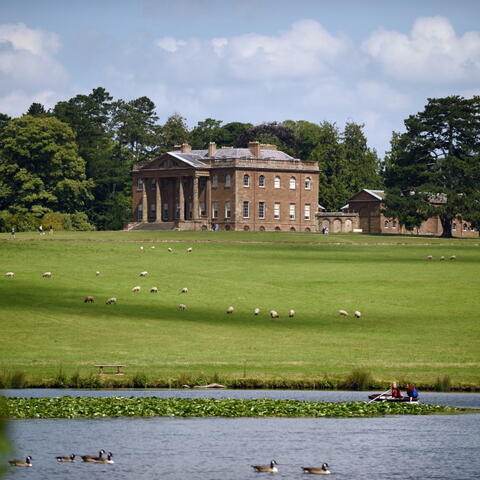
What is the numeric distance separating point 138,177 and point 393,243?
6278 cm

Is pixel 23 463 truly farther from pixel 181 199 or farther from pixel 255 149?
pixel 255 149

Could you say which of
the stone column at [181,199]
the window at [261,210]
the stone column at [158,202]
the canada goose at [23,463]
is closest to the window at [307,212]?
the window at [261,210]

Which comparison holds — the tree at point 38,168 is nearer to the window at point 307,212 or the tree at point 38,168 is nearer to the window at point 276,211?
the window at point 276,211

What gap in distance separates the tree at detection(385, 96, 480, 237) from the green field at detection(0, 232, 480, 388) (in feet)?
104

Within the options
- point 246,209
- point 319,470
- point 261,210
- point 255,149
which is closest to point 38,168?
point 246,209

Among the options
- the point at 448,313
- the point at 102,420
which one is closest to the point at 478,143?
the point at 448,313

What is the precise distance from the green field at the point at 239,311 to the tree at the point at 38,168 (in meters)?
49.5

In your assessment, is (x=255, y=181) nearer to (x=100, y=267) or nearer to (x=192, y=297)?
(x=100, y=267)

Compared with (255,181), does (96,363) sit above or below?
below

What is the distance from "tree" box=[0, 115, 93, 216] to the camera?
7318 inches

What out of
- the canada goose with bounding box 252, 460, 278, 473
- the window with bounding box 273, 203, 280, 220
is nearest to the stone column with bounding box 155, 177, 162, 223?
the window with bounding box 273, 203, 280, 220

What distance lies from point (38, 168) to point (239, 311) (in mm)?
110343

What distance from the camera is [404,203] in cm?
16862

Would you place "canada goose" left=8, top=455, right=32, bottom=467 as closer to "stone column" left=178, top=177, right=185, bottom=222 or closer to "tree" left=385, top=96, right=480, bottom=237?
"tree" left=385, top=96, right=480, bottom=237
